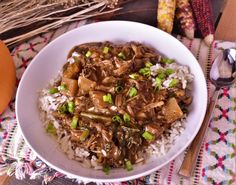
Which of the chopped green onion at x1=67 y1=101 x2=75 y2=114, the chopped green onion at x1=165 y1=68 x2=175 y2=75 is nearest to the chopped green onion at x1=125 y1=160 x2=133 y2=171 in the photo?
the chopped green onion at x1=67 y1=101 x2=75 y2=114

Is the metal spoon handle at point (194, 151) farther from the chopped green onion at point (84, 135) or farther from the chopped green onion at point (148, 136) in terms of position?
the chopped green onion at point (84, 135)

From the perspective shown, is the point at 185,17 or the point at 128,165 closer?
the point at 128,165

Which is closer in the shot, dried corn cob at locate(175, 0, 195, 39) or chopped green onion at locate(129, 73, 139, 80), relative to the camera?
chopped green onion at locate(129, 73, 139, 80)

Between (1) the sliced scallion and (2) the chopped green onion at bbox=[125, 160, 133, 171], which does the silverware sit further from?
(1) the sliced scallion

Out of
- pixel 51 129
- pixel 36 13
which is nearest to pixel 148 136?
pixel 51 129


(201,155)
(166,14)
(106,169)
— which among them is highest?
(166,14)

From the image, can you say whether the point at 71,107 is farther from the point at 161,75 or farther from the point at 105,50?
the point at 161,75

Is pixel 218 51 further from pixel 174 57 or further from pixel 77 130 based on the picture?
pixel 77 130
